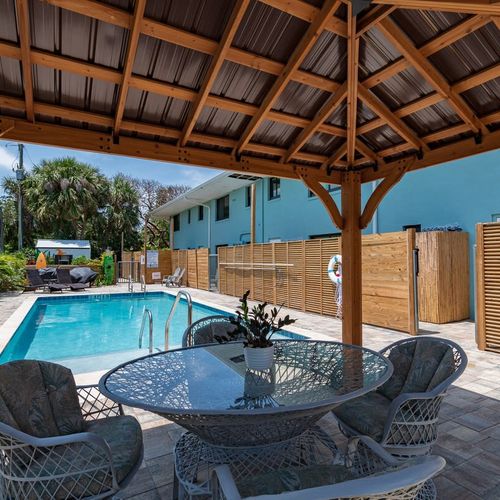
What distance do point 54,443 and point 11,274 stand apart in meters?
14.2

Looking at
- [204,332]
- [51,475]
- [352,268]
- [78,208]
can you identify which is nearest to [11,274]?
[78,208]

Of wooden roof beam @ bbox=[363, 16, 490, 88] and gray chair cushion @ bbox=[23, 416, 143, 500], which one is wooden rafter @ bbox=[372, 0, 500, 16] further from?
gray chair cushion @ bbox=[23, 416, 143, 500]

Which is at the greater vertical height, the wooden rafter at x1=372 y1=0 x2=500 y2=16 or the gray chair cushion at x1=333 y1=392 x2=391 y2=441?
the wooden rafter at x1=372 y1=0 x2=500 y2=16

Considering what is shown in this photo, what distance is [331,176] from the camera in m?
4.73

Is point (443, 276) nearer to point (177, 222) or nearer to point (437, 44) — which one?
point (437, 44)

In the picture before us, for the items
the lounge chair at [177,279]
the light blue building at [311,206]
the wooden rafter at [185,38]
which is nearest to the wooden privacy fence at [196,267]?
the lounge chair at [177,279]

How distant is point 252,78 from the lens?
3367 millimetres

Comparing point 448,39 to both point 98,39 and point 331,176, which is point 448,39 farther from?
point 98,39

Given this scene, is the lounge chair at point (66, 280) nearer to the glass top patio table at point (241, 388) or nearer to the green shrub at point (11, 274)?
the green shrub at point (11, 274)

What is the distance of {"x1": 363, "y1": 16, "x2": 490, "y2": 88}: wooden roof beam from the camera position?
8.57 ft

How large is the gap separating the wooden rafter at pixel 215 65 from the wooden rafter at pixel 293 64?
0.58 m

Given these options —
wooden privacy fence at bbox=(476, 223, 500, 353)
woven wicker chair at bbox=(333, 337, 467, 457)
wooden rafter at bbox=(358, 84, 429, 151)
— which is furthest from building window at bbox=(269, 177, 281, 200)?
woven wicker chair at bbox=(333, 337, 467, 457)

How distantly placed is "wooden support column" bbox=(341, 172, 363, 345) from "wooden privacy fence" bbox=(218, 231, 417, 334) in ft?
8.07

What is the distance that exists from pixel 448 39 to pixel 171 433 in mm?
3958
